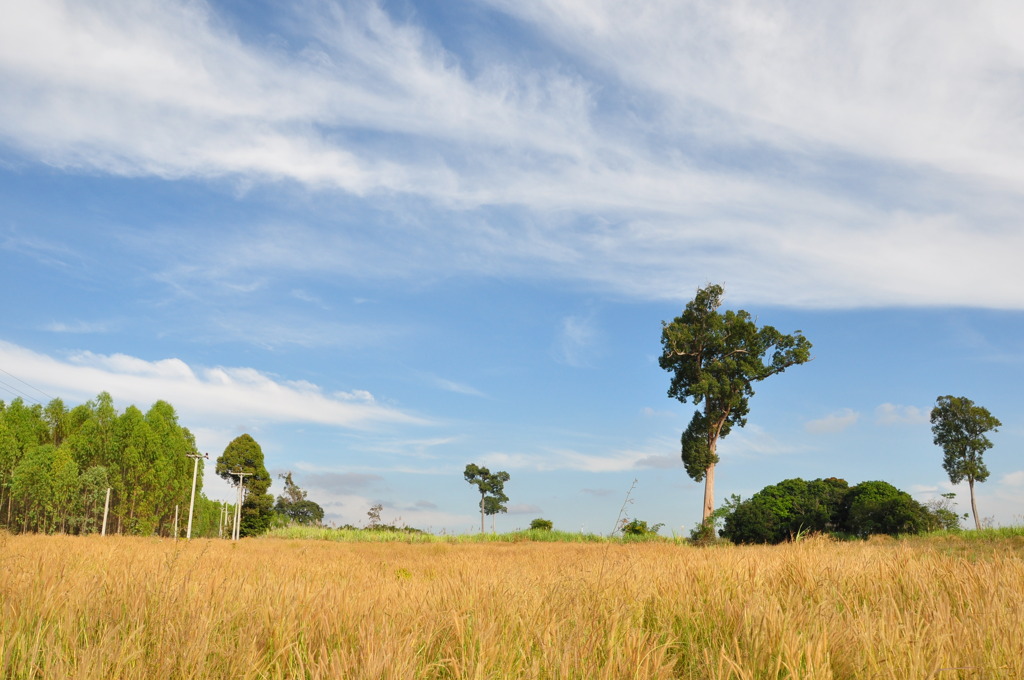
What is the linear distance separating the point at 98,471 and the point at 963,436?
57.8 meters

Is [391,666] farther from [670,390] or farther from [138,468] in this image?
[138,468]

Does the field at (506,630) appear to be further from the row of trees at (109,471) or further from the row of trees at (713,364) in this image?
the row of trees at (109,471)

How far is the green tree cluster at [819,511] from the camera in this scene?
24.8 meters

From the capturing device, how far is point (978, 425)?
133 ft

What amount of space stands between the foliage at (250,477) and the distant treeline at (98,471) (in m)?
6.32

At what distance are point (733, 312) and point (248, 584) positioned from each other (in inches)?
1292

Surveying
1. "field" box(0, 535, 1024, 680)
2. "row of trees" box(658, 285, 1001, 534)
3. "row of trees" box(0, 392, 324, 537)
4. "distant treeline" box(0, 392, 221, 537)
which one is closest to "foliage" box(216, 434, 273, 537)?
"row of trees" box(0, 392, 324, 537)

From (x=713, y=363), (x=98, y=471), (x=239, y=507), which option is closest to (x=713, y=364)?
(x=713, y=363)

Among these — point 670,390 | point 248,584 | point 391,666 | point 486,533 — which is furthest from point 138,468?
point 391,666

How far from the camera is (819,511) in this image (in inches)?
1097

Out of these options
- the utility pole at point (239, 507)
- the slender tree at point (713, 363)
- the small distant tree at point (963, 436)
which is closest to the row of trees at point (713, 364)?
the slender tree at point (713, 363)

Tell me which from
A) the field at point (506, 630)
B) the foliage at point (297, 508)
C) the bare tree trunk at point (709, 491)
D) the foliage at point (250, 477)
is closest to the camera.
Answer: the field at point (506, 630)

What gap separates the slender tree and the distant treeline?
37.4 metres

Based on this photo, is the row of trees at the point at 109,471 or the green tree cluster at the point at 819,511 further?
the row of trees at the point at 109,471
